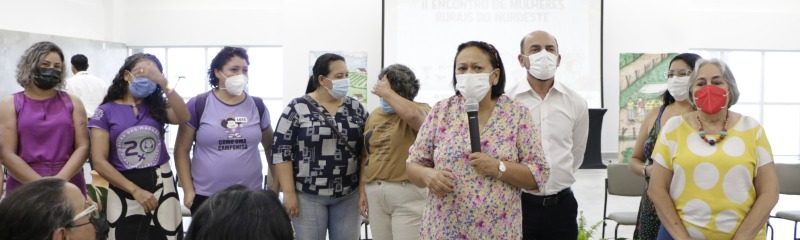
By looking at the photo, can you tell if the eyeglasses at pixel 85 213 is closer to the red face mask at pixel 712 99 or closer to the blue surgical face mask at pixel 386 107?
the blue surgical face mask at pixel 386 107

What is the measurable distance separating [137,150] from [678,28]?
403 inches

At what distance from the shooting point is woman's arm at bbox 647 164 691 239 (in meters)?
2.73

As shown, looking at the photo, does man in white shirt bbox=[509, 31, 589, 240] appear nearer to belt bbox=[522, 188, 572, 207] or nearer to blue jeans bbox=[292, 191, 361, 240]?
belt bbox=[522, 188, 572, 207]

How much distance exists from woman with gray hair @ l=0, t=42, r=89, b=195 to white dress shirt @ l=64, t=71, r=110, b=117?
13.9 ft

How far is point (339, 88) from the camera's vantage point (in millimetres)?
3570

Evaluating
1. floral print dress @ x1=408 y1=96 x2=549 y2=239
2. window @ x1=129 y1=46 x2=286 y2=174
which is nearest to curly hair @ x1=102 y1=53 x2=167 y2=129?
floral print dress @ x1=408 y1=96 x2=549 y2=239

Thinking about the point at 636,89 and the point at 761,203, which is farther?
the point at 636,89

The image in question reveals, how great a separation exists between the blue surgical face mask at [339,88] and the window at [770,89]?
10656mm

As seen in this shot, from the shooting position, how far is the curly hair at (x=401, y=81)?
3664 millimetres

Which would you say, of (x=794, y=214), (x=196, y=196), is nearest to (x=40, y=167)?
(x=196, y=196)

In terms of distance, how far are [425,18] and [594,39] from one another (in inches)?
107

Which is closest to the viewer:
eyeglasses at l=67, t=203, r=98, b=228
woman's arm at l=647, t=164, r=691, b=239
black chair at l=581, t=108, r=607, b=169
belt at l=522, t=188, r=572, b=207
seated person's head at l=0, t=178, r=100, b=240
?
seated person's head at l=0, t=178, r=100, b=240

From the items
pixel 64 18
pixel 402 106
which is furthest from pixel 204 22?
pixel 402 106

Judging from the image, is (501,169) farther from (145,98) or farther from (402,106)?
(145,98)
